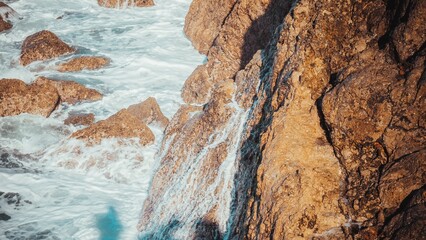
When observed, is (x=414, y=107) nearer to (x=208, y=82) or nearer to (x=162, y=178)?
(x=162, y=178)

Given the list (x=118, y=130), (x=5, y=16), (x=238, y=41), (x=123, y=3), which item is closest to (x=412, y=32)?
(x=238, y=41)

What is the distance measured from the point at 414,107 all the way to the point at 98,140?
325 inches

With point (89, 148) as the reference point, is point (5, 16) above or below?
above

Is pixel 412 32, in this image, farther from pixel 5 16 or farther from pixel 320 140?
pixel 5 16

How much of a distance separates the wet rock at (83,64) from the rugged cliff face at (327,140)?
9263mm

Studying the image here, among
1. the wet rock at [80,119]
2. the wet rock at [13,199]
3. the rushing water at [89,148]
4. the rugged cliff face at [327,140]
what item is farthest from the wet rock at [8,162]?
the rugged cliff face at [327,140]

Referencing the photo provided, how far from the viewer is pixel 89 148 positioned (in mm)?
9633

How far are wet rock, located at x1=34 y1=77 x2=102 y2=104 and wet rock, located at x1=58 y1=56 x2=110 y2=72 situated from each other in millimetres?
1453

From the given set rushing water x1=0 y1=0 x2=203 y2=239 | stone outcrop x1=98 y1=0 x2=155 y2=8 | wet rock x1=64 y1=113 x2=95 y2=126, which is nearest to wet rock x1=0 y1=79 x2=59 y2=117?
rushing water x1=0 y1=0 x2=203 y2=239

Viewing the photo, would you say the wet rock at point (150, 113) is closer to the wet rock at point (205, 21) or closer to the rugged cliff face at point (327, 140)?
the wet rock at point (205, 21)

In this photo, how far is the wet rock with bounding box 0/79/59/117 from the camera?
1073 cm

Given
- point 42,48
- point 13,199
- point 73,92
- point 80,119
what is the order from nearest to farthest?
1. point 13,199
2. point 80,119
3. point 73,92
4. point 42,48

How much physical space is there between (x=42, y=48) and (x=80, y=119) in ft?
16.4

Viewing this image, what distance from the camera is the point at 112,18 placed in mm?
19453
